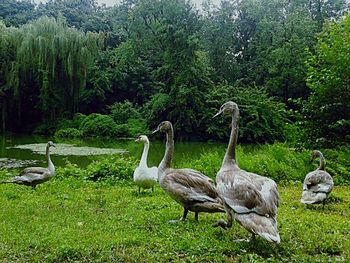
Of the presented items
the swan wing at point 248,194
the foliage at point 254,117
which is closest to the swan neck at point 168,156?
the swan wing at point 248,194

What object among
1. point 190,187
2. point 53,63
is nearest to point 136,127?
point 53,63

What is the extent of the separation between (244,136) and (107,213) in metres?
26.0

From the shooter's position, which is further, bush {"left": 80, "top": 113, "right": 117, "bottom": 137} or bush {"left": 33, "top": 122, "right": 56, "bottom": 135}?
bush {"left": 33, "top": 122, "right": 56, "bottom": 135}

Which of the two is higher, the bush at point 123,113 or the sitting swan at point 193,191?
the sitting swan at point 193,191

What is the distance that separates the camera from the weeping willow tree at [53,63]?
32.1 meters

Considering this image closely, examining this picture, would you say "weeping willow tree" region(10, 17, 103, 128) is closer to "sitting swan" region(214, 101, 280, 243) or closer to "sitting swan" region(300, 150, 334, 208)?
"sitting swan" region(300, 150, 334, 208)

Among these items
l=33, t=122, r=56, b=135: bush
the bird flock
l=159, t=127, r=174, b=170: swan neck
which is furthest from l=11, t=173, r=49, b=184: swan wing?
l=33, t=122, r=56, b=135: bush

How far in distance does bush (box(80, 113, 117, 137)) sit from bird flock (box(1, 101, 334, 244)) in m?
27.8

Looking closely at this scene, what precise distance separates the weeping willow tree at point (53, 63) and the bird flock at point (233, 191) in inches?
1093

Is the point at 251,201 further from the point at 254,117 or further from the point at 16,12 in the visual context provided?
the point at 16,12

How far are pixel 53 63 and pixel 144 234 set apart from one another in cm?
2958

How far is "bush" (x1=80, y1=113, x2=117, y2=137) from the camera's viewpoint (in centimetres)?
3384

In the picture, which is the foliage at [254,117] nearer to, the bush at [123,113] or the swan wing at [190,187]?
the bush at [123,113]

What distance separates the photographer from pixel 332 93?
509 inches
